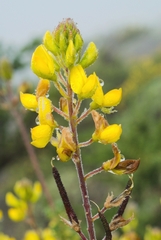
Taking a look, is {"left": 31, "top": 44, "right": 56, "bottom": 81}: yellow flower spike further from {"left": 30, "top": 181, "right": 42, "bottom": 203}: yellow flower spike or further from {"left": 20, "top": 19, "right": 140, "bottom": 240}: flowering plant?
{"left": 30, "top": 181, "right": 42, "bottom": 203}: yellow flower spike

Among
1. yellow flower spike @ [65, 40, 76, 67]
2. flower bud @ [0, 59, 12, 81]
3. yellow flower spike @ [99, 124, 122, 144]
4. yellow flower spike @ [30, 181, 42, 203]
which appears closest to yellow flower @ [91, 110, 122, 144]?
yellow flower spike @ [99, 124, 122, 144]

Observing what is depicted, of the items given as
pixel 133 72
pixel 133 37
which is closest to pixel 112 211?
pixel 133 72

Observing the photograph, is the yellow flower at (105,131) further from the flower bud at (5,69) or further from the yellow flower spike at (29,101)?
the flower bud at (5,69)

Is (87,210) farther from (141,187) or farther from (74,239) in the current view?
(141,187)

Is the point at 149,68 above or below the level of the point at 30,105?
below

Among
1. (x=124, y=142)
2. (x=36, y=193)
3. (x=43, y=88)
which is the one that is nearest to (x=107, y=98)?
(x=43, y=88)

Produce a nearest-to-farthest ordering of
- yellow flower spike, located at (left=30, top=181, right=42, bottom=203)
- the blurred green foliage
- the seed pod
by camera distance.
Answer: the seed pod → yellow flower spike, located at (left=30, top=181, right=42, bottom=203) → the blurred green foliage
